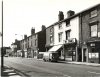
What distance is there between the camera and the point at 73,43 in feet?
121

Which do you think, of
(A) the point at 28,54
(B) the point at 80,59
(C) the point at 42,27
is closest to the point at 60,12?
(B) the point at 80,59

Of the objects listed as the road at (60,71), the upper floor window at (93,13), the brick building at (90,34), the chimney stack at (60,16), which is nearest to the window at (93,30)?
the brick building at (90,34)

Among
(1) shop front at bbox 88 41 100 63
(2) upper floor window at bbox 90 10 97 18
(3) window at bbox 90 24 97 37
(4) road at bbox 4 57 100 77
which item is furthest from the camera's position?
(2) upper floor window at bbox 90 10 97 18

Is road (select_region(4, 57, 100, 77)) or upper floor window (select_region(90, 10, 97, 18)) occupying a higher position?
upper floor window (select_region(90, 10, 97, 18))

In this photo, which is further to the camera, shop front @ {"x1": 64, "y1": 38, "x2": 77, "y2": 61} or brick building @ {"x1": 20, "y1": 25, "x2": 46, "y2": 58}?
brick building @ {"x1": 20, "y1": 25, "x2": 46, "y2": 58}

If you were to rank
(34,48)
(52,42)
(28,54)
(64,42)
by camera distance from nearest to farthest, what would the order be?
(64,42)
(52,42)
(34,48)
(28,54)

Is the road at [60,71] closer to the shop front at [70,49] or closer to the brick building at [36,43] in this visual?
the shop front at [70,49]

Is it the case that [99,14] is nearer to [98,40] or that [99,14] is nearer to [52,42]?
[98,40]

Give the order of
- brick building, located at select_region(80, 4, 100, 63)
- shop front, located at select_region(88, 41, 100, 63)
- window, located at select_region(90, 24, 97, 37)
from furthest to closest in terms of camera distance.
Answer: window, located at select_region(90, 24, 97, 37), brick building, located at select_region(80, 4, 100, 63), shop front, located at select_region(88, 41, 100, 63)

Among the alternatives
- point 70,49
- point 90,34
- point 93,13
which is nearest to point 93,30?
point 90,34

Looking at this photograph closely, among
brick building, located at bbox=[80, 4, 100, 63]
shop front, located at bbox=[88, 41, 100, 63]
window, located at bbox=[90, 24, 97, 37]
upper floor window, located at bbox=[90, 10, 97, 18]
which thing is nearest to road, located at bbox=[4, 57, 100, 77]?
shop front, located at bbox=[88, 41, 100, 63]

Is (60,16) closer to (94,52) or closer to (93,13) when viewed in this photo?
(93,13)

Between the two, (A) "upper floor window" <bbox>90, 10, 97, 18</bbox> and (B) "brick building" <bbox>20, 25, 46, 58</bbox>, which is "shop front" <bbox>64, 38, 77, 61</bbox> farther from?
(B) "brick building" <bbox>20, 25, 46, 58</bbox>

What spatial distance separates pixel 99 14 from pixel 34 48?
37785mm
